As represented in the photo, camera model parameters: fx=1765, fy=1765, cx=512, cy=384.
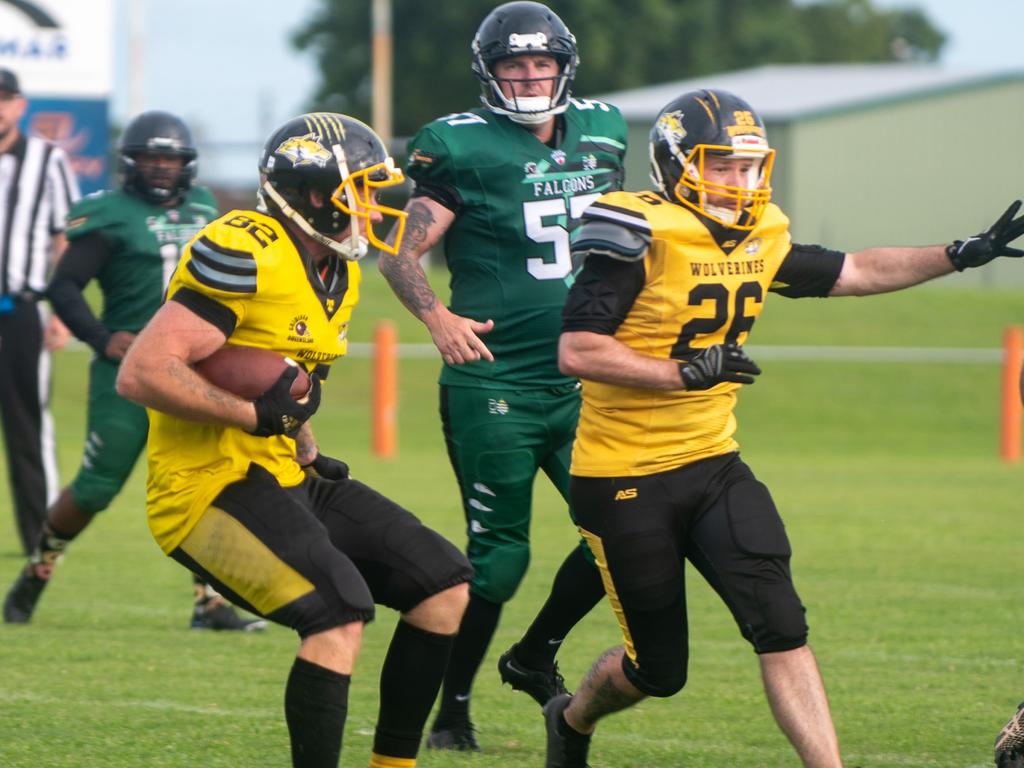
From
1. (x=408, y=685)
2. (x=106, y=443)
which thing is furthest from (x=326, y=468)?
(x=106, y=443)

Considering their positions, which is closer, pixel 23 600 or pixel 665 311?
pixel 665 311

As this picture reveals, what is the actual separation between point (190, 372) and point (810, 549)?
6239 millimetres

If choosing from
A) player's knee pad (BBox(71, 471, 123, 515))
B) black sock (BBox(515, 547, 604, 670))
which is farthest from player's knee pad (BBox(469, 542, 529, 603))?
player's knee pad (BBox(71, 471, 123, 515))

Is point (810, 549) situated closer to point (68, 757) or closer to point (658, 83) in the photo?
point (68, 757)

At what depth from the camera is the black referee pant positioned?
9.15 metres

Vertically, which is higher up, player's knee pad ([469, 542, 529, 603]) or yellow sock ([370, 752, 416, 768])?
player's knee pad ([469, 542, 529, 603])

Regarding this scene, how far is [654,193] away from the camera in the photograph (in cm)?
463

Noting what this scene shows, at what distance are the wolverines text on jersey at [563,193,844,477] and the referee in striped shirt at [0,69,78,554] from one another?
5.23m

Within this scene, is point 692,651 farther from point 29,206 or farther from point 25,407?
point 29,206

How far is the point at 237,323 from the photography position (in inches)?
163

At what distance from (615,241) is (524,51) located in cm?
131

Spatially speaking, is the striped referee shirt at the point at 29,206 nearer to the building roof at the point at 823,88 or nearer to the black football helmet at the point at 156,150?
the black football helmet at the point at 156,150

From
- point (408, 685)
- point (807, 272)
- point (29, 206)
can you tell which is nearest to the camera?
point (408, 685)

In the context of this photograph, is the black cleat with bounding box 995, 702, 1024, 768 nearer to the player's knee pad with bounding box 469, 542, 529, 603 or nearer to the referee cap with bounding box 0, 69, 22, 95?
the player's knee pad with bounding box 469, 542, 529, 603
